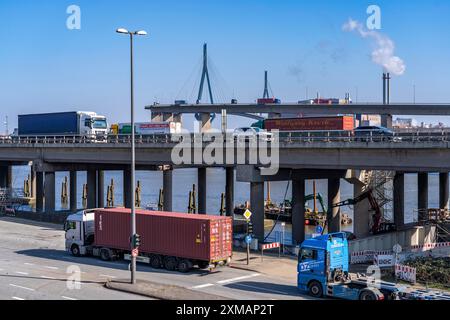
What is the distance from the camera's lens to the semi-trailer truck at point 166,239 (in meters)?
32.0

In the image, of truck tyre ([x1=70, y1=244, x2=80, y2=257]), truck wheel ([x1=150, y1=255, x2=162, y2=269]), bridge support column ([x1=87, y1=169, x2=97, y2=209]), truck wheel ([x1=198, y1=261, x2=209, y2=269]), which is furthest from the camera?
bridge support column ([x1=87, y1=169, x2=97, y2=209])

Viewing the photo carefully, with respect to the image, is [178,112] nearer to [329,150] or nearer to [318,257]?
[329,150]

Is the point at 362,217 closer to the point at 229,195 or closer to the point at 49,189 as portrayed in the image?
the point at 229,195

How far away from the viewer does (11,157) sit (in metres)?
68.2

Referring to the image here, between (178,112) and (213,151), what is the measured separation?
9970cm

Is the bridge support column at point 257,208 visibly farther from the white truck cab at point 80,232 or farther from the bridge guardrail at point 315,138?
the white truck cab at point 80,232

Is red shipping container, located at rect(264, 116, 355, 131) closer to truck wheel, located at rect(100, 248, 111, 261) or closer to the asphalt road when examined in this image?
the asphalt road

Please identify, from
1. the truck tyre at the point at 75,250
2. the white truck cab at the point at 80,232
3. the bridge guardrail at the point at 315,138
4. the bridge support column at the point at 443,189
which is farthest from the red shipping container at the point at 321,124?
the bridge support column at the point at 443,189

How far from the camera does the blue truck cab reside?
2681 centimetres

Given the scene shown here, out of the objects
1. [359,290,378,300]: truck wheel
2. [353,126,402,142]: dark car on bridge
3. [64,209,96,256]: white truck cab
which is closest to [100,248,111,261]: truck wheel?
[64,209,96,256]: white truck cab

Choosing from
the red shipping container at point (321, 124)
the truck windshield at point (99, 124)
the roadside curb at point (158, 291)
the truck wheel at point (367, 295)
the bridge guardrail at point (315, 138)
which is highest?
the truck windshield at point (99, 124)

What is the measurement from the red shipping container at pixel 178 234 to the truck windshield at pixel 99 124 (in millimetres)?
34035

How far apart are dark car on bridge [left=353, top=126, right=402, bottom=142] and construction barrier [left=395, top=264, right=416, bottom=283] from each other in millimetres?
11348
